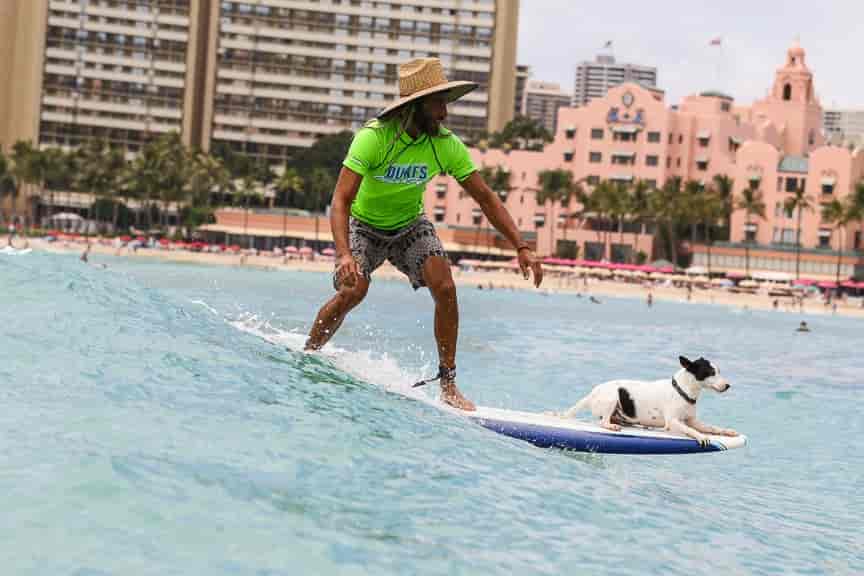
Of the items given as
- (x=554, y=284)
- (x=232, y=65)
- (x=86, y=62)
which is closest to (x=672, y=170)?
(x=554, y=284)

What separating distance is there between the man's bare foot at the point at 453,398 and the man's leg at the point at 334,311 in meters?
0.88

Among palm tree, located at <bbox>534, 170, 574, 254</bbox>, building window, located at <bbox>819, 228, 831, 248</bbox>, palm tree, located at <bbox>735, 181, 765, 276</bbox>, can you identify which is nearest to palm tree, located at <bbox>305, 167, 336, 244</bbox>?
palm tree, located at <bbox>534, 170, 574, 254</bbox>

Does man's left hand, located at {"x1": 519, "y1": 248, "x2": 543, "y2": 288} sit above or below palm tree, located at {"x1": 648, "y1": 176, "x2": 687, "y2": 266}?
below

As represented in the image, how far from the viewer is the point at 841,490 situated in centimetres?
1024

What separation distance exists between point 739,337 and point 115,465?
40.6 metres

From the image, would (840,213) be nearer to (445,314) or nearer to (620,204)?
(620,204)

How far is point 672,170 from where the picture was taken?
116 m

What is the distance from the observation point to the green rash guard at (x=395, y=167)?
325 inches

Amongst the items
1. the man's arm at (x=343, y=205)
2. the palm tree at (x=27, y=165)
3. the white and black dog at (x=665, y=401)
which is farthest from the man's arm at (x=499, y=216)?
the palm tree at (x=27, y=165)

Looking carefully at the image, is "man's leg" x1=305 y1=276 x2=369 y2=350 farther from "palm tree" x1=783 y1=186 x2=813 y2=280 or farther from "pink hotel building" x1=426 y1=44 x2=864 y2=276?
"pink hotel building" x1=426 y1=44 x2=864 y2=276

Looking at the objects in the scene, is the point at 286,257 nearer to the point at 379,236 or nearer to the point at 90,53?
the point at 90,53

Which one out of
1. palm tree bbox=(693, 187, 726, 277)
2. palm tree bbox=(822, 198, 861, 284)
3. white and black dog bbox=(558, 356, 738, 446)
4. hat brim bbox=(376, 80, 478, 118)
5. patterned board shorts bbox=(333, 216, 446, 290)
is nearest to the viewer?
hat brim bbox=(376, 80, 478, 118)

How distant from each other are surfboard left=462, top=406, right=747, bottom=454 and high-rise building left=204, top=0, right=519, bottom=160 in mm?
126070

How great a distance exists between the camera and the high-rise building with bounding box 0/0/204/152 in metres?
128
